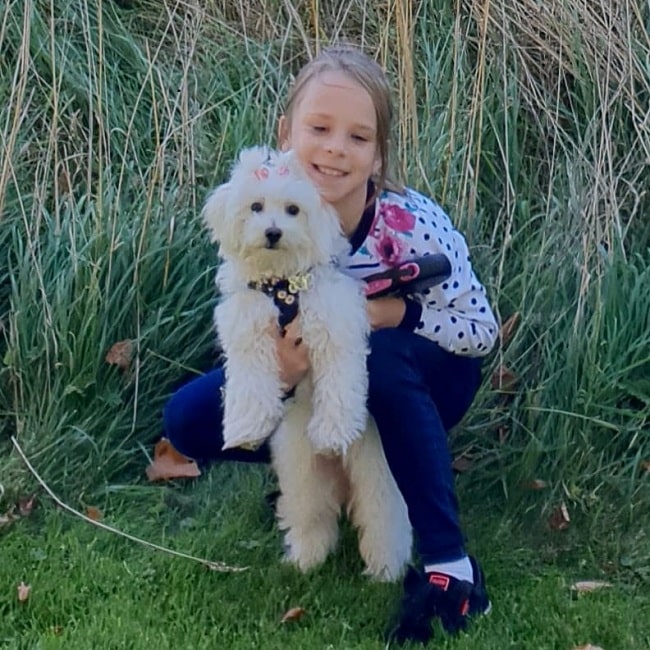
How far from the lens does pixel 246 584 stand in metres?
3.13

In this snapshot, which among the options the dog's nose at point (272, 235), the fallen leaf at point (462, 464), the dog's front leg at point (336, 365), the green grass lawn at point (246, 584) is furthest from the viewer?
the fallen leaf at point (462, 464)

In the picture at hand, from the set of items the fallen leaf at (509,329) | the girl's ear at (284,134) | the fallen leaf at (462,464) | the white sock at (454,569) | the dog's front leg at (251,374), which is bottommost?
the fallen leaf at (462,464)

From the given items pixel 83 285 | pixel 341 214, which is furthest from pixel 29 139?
pixel 341 214

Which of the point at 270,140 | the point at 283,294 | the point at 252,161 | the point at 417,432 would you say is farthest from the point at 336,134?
the point at 270,140

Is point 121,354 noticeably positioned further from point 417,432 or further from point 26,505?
point 417,432

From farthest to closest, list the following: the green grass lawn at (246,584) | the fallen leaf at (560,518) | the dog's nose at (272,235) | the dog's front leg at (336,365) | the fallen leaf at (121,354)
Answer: the fallen leaf at (121,354) → the fallen leaf at (560,518) → the green grass lawn at (246,584) → the dog's front leg at (336,365) → the dog's nose at (272,235)

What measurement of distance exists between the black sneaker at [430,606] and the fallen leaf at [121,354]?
1177 mm

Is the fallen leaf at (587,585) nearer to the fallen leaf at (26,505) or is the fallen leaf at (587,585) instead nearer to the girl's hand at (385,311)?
the girl's hand at (385,311)

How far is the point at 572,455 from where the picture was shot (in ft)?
11.4

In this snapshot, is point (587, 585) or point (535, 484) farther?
point (535, 484)

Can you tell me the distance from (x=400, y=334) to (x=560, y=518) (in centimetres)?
78

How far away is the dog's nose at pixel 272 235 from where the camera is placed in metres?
2.70

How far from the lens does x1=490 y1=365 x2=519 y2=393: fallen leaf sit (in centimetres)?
369

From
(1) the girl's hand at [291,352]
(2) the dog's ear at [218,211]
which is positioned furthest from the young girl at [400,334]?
(2) the dog's ear at [218,211]
